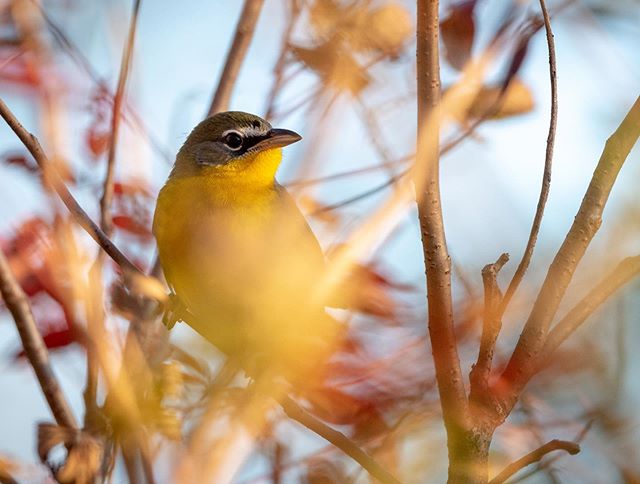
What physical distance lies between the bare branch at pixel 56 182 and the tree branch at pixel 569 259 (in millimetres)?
1064

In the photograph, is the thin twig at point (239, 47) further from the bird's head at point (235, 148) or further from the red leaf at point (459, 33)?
the red leaf at point (459, 33)

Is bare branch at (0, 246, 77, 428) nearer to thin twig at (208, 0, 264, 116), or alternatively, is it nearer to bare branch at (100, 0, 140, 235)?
bare branch at (100, 0, 140, 235)

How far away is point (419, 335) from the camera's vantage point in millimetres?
2574

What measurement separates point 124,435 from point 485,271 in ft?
3.71

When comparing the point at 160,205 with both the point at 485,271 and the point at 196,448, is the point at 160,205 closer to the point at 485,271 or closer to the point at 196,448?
the point at 196,448

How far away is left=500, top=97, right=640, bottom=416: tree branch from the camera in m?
1.96

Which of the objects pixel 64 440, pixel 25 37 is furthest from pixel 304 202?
pixel 64 440

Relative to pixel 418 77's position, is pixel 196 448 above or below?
below

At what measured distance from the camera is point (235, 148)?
4.16m

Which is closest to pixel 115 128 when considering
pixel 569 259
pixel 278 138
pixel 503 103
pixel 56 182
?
pixel 56 182

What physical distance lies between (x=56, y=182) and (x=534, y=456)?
54.0 inches

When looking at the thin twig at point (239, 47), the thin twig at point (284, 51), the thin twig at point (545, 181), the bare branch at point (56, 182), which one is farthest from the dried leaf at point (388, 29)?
the bare branch at point (56, 182)

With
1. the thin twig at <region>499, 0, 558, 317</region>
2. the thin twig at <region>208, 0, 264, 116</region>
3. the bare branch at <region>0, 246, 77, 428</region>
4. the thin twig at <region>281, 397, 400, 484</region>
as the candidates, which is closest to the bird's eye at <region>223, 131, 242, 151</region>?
the thin twig at <region>208, 0, 264, 116</region>

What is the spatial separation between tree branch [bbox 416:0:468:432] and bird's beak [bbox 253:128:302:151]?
1.94 meters
